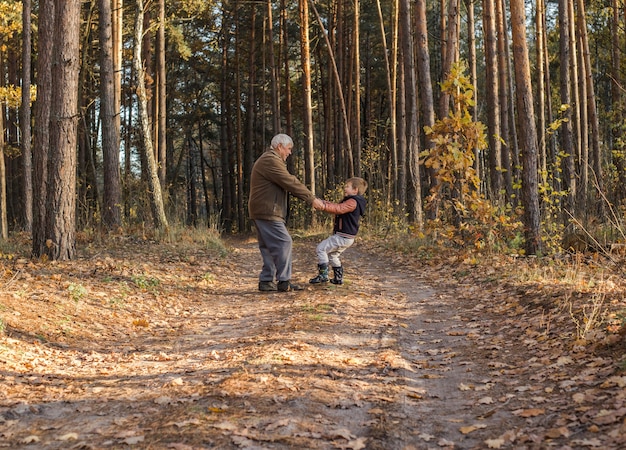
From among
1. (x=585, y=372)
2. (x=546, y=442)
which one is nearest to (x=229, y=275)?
(x=585, y=372)

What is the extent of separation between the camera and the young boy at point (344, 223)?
29.6 feet

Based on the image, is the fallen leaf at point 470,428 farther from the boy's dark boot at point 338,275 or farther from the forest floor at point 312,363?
the boy's dark boot at point 338,275

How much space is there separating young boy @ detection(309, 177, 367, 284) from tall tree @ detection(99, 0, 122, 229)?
26.1 feet

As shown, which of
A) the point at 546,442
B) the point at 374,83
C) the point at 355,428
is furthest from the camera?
the point at 374,83

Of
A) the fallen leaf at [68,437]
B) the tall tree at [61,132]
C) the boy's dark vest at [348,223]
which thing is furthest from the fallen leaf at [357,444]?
the tall tree at [61,132]

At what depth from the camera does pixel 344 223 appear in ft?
30.5

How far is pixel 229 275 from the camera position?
38.4ft

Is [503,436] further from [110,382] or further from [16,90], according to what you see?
[16,90]

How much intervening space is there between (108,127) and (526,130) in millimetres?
10074

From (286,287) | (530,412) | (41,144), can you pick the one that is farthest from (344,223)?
(41,144)

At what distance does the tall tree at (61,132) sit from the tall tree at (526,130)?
7.41m

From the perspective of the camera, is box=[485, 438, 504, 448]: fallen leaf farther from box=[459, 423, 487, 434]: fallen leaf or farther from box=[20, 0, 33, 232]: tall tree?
box=[20, 0, 33, 232]: tall tree

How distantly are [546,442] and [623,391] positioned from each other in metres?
0.80

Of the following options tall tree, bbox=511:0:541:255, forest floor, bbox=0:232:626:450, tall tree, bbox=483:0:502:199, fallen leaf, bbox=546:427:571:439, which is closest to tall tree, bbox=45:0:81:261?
forest floor, bbox=0:232:626:450
